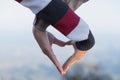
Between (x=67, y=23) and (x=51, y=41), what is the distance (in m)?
0.75

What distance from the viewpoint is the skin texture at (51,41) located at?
231 inches

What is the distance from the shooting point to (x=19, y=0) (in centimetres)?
567

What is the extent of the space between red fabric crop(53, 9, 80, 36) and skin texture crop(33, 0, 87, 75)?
0.50 feet

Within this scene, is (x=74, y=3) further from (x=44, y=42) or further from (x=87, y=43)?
(x=44, y=42)

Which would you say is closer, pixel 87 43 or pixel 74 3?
pixel 87 43

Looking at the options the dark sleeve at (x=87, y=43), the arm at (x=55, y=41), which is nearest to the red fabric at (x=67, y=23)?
the dark sleeve at (x=87, y=43)

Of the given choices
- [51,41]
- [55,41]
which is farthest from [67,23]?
[55,41]

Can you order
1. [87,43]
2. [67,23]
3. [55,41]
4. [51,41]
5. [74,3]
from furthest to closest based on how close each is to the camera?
[55,41] → [51,41] → [74,3] → [87,43] → [67,23]

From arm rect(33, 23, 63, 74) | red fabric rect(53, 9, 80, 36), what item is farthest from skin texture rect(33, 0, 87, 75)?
red fabric rect(53, 9, 80, 36)

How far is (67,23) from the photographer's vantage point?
5.80 m

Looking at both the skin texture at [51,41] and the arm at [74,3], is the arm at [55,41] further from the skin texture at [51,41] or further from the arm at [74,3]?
the arm at [74,3]

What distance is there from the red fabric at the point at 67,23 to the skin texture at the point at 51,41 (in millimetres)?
153

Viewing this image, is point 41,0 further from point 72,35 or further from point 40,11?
point 72,35

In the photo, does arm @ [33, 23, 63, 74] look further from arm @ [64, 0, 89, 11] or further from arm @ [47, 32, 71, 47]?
arm @ [64, 0, 89, 11]
